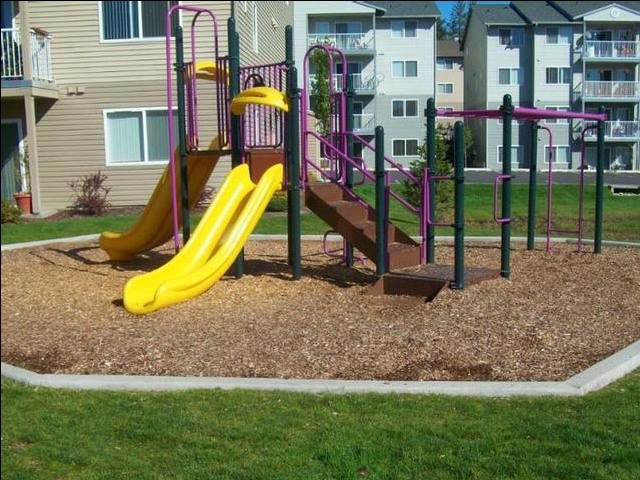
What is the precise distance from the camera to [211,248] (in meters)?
8.16

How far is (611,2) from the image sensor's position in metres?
43.1

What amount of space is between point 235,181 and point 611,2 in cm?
4050

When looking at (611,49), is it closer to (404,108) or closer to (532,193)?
(404,108)

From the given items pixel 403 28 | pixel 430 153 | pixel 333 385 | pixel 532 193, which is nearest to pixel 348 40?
pixel 403 28

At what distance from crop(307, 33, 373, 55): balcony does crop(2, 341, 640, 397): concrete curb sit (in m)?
37.8

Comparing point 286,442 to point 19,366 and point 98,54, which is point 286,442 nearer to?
point 19,366

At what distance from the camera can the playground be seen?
5746 mm

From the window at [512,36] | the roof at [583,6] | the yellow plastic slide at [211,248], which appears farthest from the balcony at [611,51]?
the yellow plastic slide at [211,248]

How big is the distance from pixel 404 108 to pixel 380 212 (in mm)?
29143

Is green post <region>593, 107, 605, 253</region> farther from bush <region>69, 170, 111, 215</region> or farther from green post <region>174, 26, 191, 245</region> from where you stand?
bush <region>69, 170, 111, 215</region>

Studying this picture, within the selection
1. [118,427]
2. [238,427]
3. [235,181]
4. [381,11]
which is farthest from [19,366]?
[381,11]

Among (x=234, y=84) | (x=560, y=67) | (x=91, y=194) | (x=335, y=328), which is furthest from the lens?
(x=560, y=67)

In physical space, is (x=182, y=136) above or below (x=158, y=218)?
above

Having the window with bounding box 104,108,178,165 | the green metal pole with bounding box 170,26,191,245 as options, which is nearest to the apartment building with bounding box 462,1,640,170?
the window with bounding box 104,108,178,165
